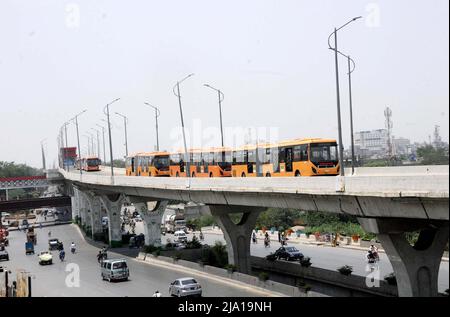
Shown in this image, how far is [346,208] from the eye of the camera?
1161 inches

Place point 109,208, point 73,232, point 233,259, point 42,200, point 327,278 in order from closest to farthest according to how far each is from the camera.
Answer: point 327,278 → point 233,259 → point 109,208 → point 73,232 → point 42,200

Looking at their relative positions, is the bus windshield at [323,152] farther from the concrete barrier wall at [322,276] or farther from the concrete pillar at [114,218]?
the concrete pillar at [114,218]

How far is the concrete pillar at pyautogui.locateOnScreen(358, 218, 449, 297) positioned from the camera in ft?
93.7

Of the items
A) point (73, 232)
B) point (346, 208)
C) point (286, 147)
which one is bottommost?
point (73, 232)

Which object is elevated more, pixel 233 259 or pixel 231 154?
pixel 231 154

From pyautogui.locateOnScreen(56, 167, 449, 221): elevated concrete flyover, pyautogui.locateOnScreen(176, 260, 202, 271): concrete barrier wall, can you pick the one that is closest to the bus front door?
pyautogui.locateOnScreen(56, 167, 449, 221): elevated concrete flyover

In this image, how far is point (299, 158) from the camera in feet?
131

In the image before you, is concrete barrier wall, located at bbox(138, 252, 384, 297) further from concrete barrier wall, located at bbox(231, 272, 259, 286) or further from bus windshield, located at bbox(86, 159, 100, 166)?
bus windshield, located at bbox(86, 159, 100, 166)

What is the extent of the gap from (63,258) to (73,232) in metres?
47.1

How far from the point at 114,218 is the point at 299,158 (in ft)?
143

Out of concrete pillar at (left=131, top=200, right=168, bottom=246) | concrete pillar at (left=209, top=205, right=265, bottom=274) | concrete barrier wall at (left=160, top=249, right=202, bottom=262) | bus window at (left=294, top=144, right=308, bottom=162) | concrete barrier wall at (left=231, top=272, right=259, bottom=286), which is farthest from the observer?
concrete pillar at (left=131, top=200, right=168, bottom=246)

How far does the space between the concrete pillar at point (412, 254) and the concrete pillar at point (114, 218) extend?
2023 inches
